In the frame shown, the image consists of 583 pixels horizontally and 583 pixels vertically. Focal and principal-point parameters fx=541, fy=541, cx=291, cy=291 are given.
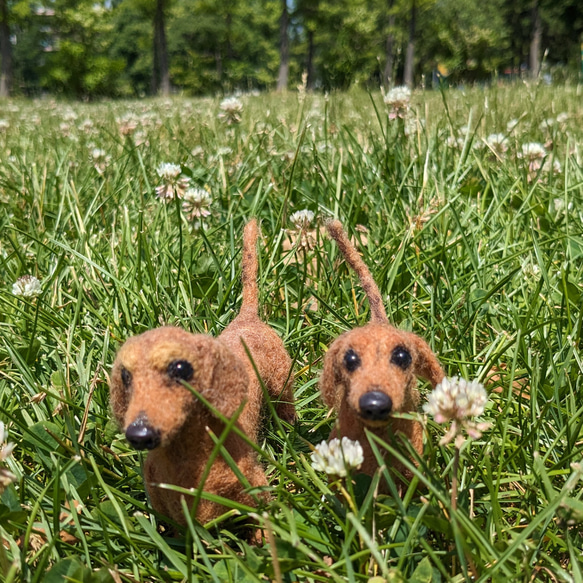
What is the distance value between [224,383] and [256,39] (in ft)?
200

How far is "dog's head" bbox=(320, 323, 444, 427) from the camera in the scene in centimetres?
106

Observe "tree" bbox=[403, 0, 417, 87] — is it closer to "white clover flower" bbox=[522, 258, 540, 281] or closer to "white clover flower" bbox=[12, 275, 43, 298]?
"white clover flower" bbox=[522, 258, 540, 281]

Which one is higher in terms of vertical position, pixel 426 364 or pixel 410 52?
pixel 410 52

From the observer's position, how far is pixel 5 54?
26.7 meters

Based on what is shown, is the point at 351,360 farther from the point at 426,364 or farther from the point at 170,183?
the point at 170,183

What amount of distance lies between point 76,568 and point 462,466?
35.7 inches

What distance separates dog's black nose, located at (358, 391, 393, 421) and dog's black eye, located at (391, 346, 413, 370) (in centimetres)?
12

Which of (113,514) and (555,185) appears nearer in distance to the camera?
(113,514)

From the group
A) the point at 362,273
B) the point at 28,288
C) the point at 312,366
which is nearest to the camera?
the point at 362,273

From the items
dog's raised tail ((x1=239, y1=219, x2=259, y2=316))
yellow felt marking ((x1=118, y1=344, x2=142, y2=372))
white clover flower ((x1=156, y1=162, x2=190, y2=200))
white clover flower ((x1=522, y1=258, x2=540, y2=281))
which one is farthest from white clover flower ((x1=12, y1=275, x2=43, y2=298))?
white clover flower ((x1=522, y1=258, x2=540, y2=281))

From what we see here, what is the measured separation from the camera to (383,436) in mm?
1202

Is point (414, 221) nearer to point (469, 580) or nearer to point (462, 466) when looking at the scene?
point (462, 466)

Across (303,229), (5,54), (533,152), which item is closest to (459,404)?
(303,229)

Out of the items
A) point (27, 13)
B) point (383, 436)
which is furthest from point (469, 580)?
point (27, 13)
